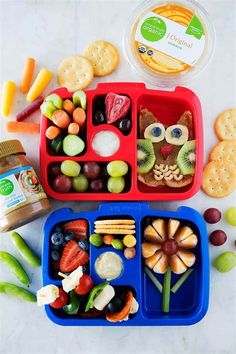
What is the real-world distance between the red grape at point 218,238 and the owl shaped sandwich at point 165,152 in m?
0.16

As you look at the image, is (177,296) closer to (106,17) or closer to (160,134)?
(160,134)

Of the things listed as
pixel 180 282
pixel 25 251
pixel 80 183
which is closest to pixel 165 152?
pixel 80 183

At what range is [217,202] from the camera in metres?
1.33

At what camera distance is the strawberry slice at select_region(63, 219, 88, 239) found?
4.13 feet

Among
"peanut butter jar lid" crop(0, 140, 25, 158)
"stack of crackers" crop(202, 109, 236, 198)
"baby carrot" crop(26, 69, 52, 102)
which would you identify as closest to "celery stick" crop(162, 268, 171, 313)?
"stack of crackers" crop(202, 109, 236, 198)

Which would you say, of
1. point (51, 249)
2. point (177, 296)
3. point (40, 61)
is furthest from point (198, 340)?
point (40, 61)

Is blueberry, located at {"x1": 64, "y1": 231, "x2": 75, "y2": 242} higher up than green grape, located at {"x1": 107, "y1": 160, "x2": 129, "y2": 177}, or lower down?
lower down

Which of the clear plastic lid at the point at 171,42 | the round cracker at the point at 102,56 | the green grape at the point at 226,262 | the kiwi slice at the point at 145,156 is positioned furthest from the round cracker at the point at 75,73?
the green grape at the point at 226,262

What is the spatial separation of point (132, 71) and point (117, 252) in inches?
19.7

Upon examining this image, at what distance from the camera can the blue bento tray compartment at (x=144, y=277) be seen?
123cm

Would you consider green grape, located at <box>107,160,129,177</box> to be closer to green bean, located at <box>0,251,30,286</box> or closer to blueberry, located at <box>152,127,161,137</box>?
blueberry, located at <box>152,127,161,137</box>

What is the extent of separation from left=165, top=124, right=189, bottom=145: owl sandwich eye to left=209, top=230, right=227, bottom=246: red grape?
254 mm

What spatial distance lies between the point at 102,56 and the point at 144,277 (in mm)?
608

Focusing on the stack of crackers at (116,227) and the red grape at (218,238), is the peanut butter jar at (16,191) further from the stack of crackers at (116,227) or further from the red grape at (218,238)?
the red grape at (218,238)
